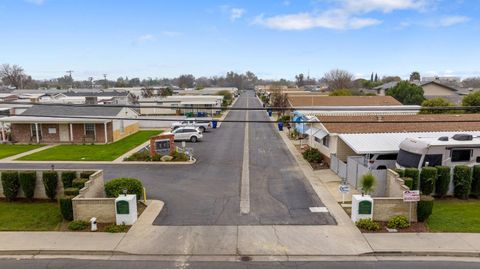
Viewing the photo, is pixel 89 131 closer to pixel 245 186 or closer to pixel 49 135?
pixel 49 135

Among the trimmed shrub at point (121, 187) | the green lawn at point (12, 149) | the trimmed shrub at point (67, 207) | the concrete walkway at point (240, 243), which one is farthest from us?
the green lawn at point (12, 149)

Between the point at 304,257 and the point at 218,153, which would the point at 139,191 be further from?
the point at 218,153

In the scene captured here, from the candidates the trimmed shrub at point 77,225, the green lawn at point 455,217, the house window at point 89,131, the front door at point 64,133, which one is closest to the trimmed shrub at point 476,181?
the green lawn at point 455,217

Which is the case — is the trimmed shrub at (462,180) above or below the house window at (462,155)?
below

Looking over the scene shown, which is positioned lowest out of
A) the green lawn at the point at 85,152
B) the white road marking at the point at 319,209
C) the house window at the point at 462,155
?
the green lawn at the point at 85,152

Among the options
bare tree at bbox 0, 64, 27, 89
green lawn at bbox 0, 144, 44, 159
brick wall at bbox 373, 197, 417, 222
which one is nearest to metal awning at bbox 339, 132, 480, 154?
brick wall at bbox 373, 197, 417, 222

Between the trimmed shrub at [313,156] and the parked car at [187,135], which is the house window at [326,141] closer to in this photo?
the trimmed shrub at [313,156]

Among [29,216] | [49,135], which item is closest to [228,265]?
[29,216]
